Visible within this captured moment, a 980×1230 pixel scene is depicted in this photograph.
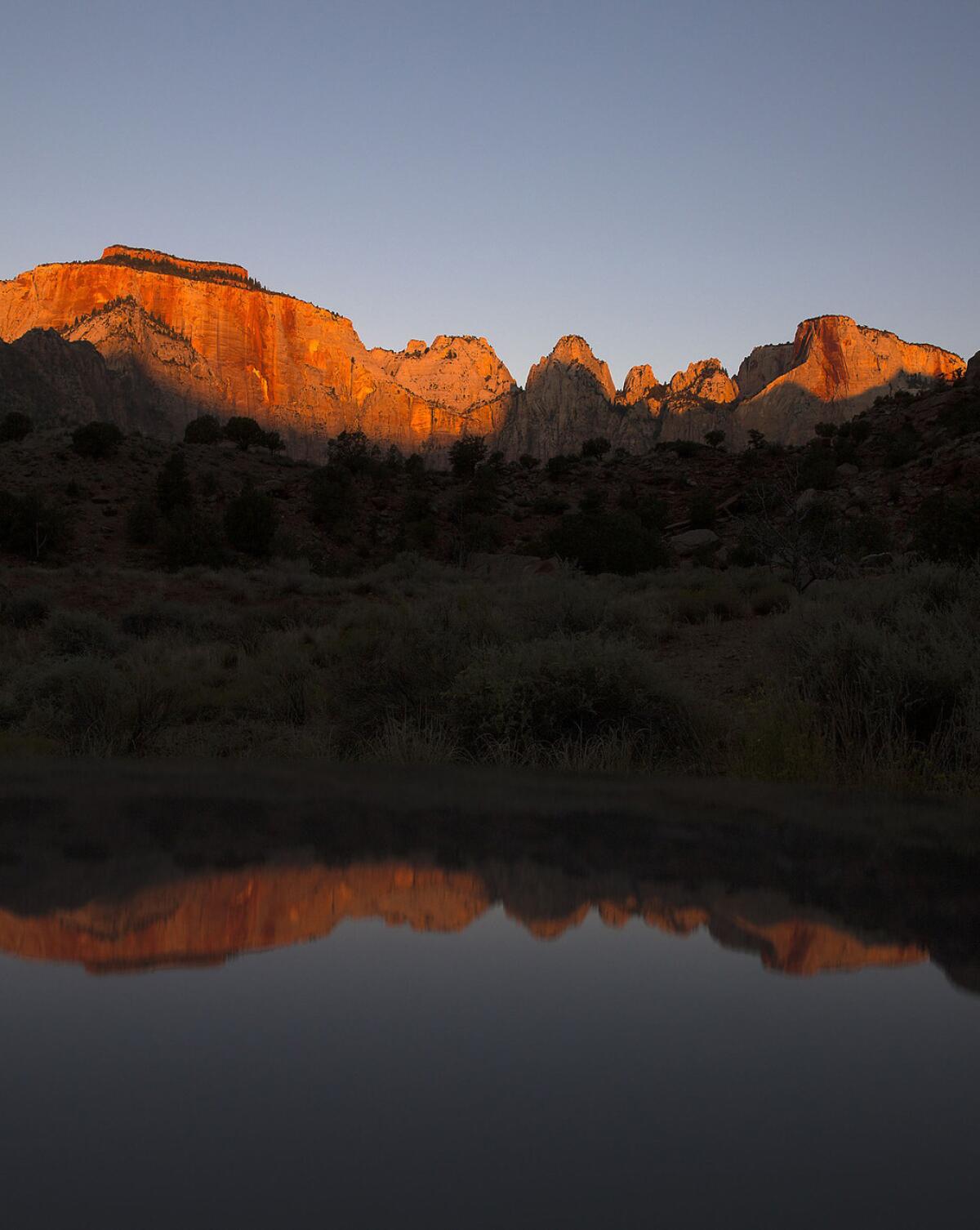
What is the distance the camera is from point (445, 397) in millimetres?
182500

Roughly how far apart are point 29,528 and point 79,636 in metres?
27.2

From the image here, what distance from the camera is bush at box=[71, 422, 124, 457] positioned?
5250 cm

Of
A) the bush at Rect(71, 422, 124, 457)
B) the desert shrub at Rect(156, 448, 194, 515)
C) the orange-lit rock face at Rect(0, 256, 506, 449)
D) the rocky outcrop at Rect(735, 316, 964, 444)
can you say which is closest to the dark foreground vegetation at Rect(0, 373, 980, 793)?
the desert shrub at Rect(156, 448, 194, 515)

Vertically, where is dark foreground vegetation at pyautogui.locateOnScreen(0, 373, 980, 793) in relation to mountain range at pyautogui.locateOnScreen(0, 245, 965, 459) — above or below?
below

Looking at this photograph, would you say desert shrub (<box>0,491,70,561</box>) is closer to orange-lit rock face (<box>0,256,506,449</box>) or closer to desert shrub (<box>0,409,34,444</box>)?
desert shrub (<box>0,409,34,444</box>)

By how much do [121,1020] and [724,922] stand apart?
4.55 ft

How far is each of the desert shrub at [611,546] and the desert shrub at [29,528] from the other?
19922 mm

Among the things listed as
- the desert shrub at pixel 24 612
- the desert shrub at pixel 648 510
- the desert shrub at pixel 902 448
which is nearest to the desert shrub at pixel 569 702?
the desert shrub at pixel 24 612

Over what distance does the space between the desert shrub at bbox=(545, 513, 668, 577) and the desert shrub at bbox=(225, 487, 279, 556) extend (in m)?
13.1

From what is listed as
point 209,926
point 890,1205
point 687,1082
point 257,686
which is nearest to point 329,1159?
point 687,1082

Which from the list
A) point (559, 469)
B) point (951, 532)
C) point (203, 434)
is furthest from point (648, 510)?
point (203, 434)

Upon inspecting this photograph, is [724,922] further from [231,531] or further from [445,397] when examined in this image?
[445,397]

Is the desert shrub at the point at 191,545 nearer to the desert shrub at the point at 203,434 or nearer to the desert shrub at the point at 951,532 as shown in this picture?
the desert shrub at the point at 203,434

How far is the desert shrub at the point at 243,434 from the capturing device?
64.5 metres
